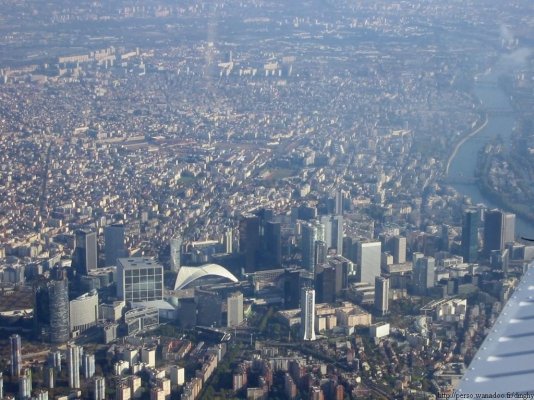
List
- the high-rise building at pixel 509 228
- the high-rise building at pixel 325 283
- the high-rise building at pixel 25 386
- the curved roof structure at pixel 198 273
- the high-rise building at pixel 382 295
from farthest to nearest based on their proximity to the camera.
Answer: the curved roof structure at pixel 198 273
the high-rise building at pixel 509 228
the high-rise building at pixel 325 283
the high-rise building at pixel 382 295
the high-rise building at pixel 25 386

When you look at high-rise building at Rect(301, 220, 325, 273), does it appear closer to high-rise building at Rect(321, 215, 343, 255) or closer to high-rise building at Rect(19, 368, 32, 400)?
high-rise building at Rect(321, 215, 343, 255)

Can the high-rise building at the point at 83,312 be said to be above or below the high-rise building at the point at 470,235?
below

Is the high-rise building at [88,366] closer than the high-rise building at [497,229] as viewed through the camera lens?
Yes

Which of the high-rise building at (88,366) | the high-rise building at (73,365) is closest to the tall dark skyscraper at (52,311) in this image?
the high-rise building at (73,365)

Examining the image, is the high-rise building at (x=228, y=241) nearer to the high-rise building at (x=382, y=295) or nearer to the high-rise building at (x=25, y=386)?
the high-rise building at (x=382, y=295)

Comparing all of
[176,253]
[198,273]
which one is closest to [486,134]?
[176,253]

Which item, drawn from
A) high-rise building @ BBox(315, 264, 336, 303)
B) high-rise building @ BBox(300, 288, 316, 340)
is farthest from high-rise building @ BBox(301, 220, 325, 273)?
high-rise building @ BBox(300, 288, 316, 340)

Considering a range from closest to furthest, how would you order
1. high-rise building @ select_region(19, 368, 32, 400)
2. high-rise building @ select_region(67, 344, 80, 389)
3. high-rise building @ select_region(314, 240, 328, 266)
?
high-rise building @ select_region(19, 368, 32, 400)
high-rise building @ select_region(67, 344, 80, 389)
high-rise building @ select_region(314, 240, 328, 266)
